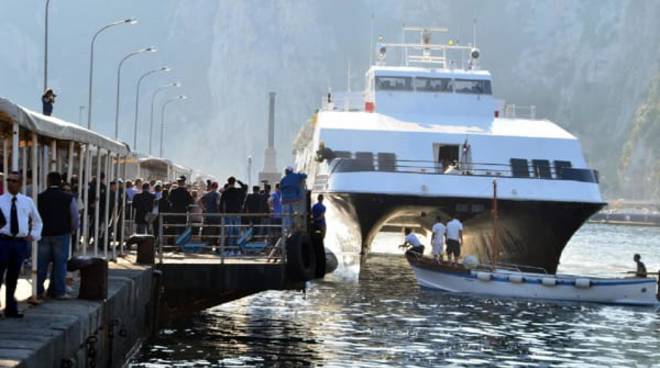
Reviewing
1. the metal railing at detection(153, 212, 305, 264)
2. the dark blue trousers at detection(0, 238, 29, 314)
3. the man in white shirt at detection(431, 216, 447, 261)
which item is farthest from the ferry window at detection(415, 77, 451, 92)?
the dark blue trousers at detection(0, 238, 29, 314)

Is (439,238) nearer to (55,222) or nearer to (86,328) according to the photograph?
(55,222)

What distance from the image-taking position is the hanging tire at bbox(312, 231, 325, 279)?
22.7 m

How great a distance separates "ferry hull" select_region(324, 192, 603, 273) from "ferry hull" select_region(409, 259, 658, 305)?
3499mm

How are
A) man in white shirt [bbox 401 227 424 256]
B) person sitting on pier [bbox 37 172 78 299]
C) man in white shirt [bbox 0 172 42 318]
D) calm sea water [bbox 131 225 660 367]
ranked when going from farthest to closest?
1. man in white shirt [bbox 401 227 424 256]
2. calm sea water [bbox 131 225 660 367]
3. person sitting on pier [bbox 37 172 78 299]
4. man in white shirt [bbox 0 172 42 318]

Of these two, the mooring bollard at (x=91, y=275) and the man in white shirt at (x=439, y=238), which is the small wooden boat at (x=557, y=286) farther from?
the mooring bollard at (x=91, y=275)

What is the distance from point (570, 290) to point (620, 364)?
10273 mm

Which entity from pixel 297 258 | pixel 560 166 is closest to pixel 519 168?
pixel 560 166

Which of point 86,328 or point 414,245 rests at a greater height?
point 414,245

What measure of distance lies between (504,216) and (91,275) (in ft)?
66.4

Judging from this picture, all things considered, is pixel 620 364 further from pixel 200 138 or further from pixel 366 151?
pixel 200 138

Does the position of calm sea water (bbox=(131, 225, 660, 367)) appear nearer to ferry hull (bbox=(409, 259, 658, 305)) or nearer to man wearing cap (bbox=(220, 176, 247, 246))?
ferry hull (bbox=(409, 259, 658, 305))

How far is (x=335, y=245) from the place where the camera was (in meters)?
37.7

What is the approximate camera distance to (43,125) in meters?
15.0

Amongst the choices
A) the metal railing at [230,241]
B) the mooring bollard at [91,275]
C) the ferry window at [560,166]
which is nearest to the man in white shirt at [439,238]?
the ferry window at [560,166]
